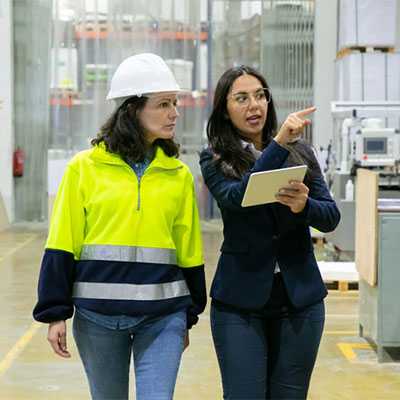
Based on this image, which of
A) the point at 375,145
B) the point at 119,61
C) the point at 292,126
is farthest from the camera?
the point at 119,61

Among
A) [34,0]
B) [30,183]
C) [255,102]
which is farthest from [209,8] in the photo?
[255,102]

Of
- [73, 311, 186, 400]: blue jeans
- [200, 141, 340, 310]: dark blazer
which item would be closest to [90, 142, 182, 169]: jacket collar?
[200, 141, 340, 310]: dark blazer

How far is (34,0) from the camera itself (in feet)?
38.3

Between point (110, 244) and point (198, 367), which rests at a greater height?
point (110, 244)

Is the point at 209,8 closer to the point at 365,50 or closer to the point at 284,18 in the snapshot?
the point at 284,18

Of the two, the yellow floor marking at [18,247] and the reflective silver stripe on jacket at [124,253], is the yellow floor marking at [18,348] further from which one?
the yellow floor marking at [18,247]

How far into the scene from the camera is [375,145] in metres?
7.79

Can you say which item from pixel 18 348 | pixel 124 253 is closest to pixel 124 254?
pixel 124 253

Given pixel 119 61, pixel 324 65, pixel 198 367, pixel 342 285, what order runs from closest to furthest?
1. pixel 198 367
2. pixel 342 285
3. pixel 324 65
4. pixel 119 61

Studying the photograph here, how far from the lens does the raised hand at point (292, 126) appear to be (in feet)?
7.16

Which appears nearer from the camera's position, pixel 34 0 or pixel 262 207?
pixel 262 207

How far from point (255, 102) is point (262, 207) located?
299 millimetres

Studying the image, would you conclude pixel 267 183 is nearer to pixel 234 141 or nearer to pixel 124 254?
pixel 234 141

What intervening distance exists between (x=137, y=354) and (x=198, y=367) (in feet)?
8.20
